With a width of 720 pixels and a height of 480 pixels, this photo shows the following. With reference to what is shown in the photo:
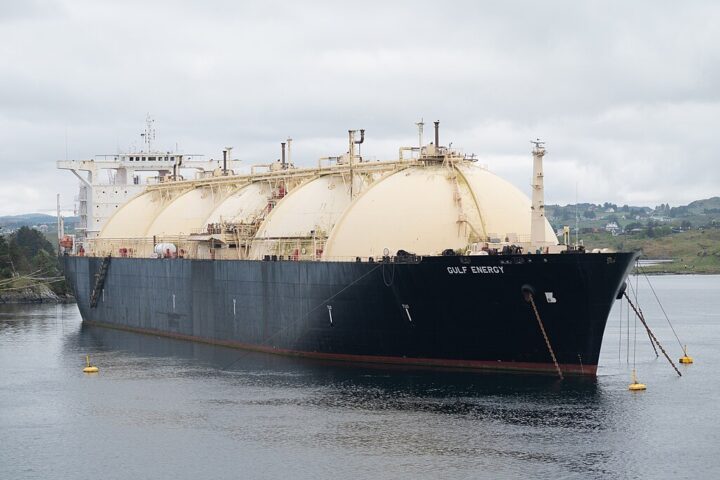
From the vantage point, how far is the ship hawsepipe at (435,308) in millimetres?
38656

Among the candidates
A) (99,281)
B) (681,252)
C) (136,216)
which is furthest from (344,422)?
(681,252)

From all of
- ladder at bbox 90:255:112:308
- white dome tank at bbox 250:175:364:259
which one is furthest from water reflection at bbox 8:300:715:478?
ladder at bbox 90:255:112:308

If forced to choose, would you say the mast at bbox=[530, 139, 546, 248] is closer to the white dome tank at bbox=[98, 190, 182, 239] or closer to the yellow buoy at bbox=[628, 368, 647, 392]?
the yellow buoy at bbox=[628, 368, 647, 392]

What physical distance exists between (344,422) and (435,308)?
27.0 ft

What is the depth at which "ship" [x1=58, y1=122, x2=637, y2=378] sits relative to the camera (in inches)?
1543

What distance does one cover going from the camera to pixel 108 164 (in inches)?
3157

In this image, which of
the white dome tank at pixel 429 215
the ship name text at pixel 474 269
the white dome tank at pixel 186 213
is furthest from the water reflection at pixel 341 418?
the white dome tank at pixel 186 213

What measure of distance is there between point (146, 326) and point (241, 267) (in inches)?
537

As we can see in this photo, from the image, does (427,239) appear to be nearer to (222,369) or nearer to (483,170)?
(483,170)

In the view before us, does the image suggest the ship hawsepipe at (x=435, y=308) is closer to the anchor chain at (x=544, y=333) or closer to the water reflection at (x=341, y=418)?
the anchor chain at (x=544, y=333)

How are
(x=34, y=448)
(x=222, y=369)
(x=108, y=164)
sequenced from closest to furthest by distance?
(x=34, y=448), (x=222, y=369), (x=108, y=164)

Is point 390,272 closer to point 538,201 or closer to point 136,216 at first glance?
point 538,201

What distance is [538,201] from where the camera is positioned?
4162 cm

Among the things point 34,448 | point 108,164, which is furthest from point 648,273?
point 34,448
